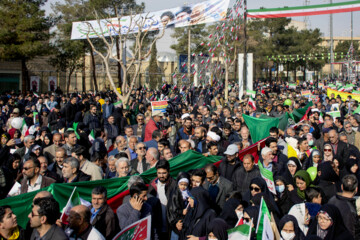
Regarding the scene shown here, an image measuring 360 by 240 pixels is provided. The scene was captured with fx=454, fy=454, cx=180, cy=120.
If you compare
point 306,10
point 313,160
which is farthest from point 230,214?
point 306,10

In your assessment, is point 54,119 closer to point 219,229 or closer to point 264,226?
point 219,229

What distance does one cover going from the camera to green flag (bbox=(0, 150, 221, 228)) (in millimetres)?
5199

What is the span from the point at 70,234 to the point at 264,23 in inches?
1896

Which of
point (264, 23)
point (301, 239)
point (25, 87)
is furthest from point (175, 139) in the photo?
Answer: point (264, 23)

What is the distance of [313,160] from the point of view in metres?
7.25

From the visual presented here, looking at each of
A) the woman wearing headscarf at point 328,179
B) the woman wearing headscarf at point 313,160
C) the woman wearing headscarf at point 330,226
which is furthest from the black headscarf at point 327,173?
the woman wearing headscarf at point 330,226

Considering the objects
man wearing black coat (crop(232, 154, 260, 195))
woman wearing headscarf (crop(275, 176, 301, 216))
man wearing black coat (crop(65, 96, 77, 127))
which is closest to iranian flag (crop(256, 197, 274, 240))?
woman wearing headscarf (crop(275, 176, 301, 216))

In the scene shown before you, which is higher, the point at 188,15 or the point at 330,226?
the point at 188,15

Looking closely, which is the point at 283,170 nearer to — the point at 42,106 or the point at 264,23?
the point at 42,106

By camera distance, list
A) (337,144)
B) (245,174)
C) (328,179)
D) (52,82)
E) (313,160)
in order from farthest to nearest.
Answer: (52,82) → (337,144) → (313,160) → (328,179) → (245,174)

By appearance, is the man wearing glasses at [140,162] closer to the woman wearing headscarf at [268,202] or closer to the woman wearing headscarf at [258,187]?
the woman wearing headscarf at [258,187]

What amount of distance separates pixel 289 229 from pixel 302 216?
19.3 inches

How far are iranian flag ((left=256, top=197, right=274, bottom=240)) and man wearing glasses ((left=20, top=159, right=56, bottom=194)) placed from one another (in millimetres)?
2956

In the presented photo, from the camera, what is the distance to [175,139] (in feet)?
31.6
